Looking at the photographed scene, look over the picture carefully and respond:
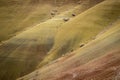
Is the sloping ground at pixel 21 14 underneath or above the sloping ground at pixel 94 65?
underneath

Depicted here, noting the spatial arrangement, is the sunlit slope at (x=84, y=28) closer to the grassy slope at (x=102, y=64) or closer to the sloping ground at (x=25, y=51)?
the sloping ground at (x=25, y=51)

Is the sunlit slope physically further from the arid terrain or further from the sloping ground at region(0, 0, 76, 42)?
the sloping ground at region(0, 0, 76, 42)

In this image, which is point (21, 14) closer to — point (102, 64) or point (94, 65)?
point (94, 65)

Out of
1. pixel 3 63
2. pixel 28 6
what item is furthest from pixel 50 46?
pixel 28 6

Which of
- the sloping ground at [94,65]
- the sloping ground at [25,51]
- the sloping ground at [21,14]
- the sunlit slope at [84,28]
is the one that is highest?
the sloping ground at [94,65]

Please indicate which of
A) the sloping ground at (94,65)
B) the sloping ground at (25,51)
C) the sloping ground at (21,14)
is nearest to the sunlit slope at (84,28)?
the sloping ground at (25,51)
